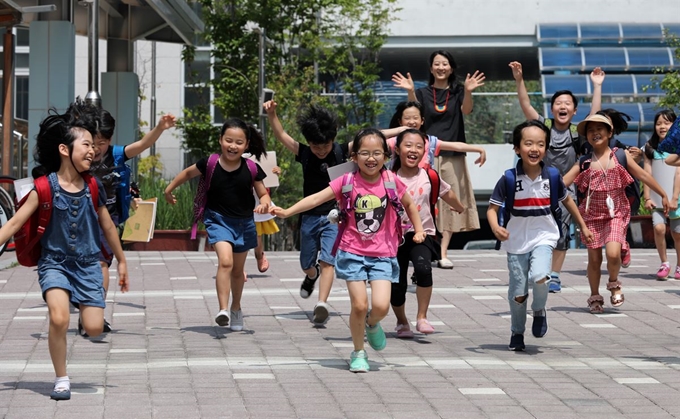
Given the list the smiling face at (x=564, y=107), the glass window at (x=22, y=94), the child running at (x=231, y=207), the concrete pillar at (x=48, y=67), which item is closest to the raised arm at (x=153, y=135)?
the child running at (x=231, y=207)

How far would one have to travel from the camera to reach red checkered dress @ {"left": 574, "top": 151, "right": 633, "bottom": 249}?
1067 cm

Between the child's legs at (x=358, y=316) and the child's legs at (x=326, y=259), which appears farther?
the child's legs at (x=326, y=259)

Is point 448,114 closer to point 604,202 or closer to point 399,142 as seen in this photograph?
point 604,202

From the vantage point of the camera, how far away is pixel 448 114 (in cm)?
1272

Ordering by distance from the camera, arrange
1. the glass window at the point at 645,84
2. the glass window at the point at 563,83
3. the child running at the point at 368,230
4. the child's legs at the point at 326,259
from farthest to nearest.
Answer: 1. the glass window at the point at 645,84
2. the glass window at the point at 563,83
3. the child's legs at the point at 326,259
4. the child running at the point at 368,230

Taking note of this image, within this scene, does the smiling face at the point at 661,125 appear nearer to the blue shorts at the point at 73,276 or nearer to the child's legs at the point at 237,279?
the child's legs at the point at 237,279

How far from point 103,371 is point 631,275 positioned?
24.3ft

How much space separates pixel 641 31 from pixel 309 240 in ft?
98.8

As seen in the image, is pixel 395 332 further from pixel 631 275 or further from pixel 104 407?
pixel 631 275

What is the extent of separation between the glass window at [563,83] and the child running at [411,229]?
26800mm

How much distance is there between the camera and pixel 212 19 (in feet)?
106

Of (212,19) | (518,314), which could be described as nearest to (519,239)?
(518,314)

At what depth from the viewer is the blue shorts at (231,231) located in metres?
9.43

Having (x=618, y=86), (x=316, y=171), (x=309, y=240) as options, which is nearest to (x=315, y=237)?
(x=309, y=240)
